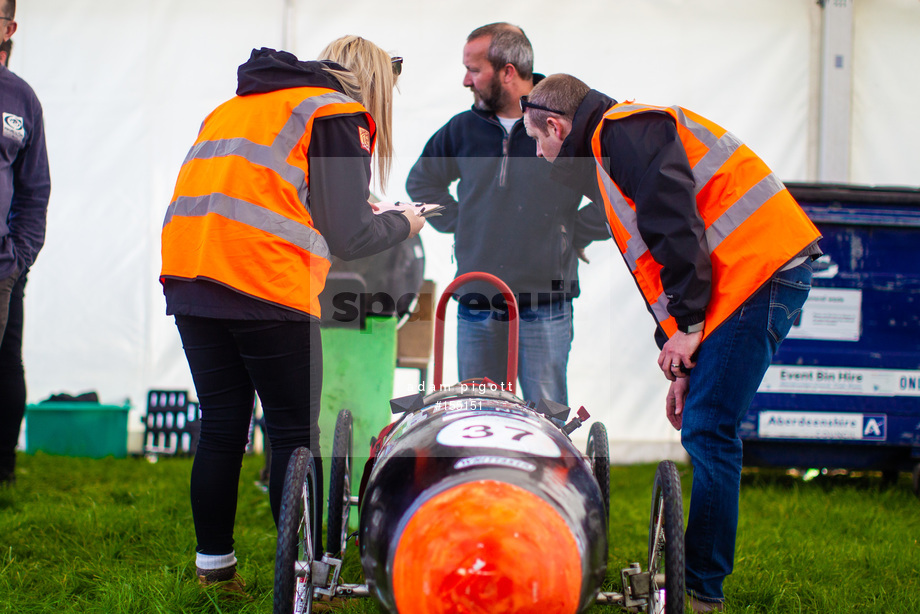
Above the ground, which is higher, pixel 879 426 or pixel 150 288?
pixel 150 288

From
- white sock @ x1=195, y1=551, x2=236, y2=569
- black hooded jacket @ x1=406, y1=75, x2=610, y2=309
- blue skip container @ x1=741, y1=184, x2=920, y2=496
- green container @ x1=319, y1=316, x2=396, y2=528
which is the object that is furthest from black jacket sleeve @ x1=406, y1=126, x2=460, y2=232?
blue skip container @ x1=741, y1=184, x2=920, y2=496

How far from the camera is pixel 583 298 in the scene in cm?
382

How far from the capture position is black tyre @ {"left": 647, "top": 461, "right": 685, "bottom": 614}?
1.26m

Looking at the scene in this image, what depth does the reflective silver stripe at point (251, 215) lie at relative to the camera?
1559 millimetres

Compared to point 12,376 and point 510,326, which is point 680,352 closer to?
point 510,326

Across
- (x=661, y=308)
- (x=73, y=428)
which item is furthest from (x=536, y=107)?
(x=73, y=428)

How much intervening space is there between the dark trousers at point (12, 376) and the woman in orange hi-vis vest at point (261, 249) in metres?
1.54

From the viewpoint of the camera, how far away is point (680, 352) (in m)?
1.72

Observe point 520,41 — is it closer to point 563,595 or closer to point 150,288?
point 563,595

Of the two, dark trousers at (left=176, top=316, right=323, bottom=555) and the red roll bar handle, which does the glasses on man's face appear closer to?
the red roll bar handle

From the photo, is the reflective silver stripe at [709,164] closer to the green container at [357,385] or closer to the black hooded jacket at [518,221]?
the black hooded jacket at [518,221]

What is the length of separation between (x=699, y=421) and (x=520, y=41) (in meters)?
1.64

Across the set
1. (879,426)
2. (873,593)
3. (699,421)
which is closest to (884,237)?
(879,426)

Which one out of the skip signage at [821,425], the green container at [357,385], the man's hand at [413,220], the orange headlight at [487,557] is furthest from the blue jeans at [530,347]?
the orange headlight at [487,557]
